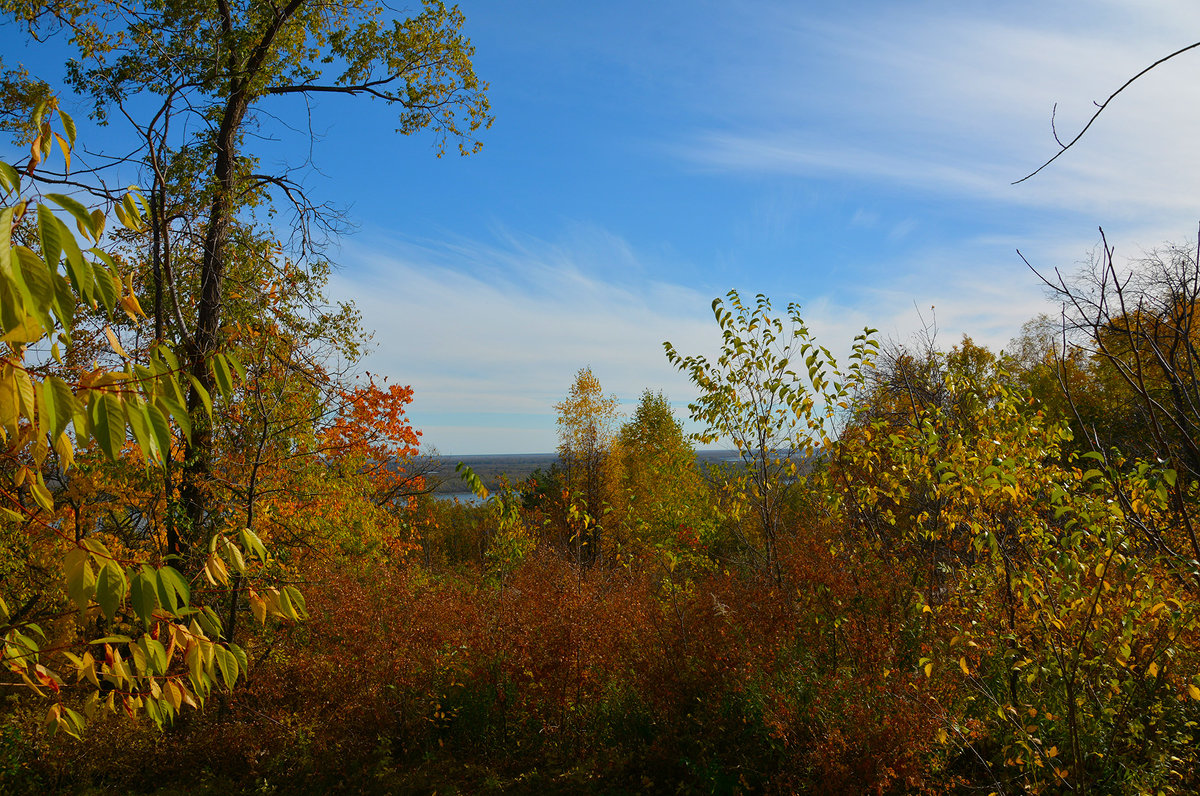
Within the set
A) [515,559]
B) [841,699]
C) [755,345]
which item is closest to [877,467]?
[755,345]

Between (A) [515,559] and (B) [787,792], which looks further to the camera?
(A) [515,559]

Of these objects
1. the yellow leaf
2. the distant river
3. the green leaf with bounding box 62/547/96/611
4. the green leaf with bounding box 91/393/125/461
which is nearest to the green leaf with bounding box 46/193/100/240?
the yellow leaf

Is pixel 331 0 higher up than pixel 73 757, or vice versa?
pixel 331 0

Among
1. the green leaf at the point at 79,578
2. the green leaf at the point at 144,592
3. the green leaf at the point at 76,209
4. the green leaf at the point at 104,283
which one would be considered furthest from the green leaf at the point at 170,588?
the green leaf at the point at 76,209

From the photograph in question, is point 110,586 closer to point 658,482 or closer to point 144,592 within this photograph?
point 144,592

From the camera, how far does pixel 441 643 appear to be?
7211mm

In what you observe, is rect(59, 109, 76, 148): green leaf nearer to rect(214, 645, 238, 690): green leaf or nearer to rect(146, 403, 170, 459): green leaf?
rect(146, 403, 170, 459): green leaf

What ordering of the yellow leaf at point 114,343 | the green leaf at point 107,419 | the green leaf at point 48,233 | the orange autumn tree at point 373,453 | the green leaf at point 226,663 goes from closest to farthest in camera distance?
1. the green leaf at point 48,233
2. the green leaf at point 107,419
3. the yellow leaf at point 114,343
4. the green leaf at point 226,663
5. the orange autumn tree at point 373,453

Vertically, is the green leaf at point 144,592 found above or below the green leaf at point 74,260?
below

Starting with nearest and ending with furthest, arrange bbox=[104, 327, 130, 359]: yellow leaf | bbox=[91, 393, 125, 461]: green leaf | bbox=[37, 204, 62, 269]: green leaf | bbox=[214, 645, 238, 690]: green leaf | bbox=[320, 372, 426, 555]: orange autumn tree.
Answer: bbox=[37, 204, 62, 269]: green leaf < bbox=[91, 393, 125, 461]: green leaf < bbox=[104, 327, 130, 359]: yellow leaf < bbox=[214, 645, 238, 690]: green leaf < bbox=[320, 372, 426, 555]: orange autumn tree

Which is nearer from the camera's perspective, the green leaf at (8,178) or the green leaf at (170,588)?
the green leaf at (8,178)

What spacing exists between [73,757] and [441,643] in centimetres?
414

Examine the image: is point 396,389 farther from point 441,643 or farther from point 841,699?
point 841,699

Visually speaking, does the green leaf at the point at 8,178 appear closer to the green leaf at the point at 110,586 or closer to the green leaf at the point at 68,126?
the green leaf at the point at 68,126
